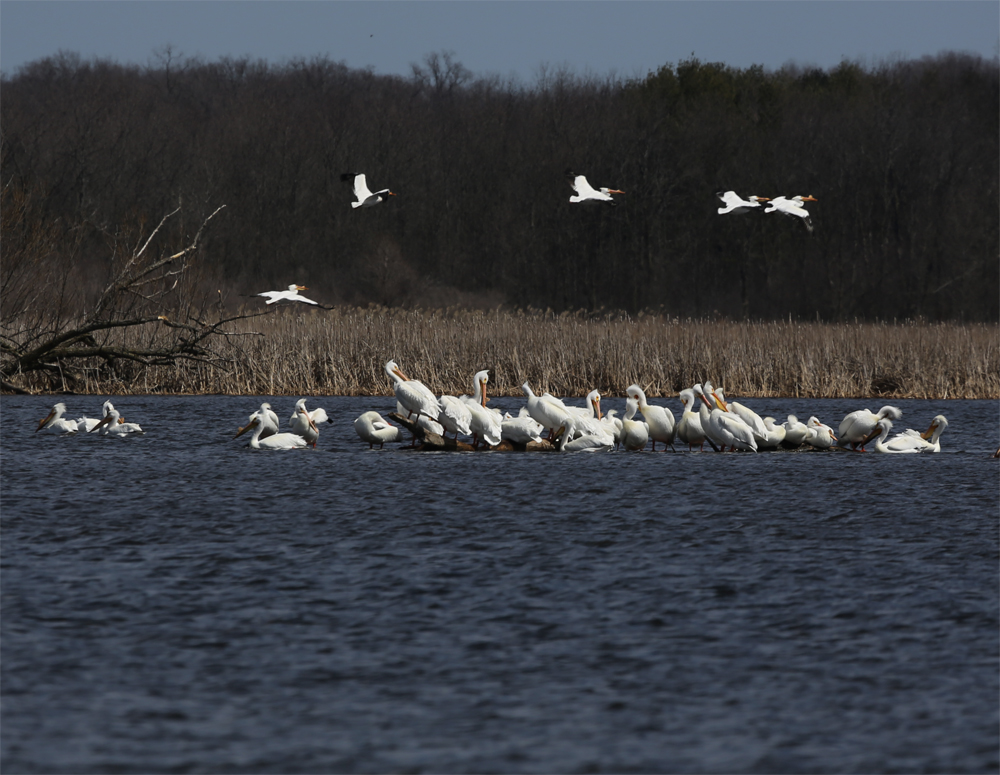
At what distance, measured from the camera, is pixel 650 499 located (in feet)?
41.3

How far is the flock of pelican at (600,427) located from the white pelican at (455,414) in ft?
0.04

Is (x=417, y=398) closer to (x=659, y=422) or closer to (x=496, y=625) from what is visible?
(x=659, y=422)

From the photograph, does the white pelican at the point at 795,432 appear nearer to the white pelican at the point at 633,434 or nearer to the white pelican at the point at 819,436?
the white pelican at the point at 819,436

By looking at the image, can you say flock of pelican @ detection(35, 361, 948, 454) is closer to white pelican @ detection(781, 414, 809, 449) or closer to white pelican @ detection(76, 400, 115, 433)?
white pelican @ detection(781, 414, 809, 449)

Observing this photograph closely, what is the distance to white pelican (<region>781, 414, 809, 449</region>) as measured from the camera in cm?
1670

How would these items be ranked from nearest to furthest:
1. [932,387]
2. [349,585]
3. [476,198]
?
[349,585] < [932,387] < [476,198]

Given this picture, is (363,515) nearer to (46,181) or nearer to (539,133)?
(46,181)

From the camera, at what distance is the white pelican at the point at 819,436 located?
16781mm

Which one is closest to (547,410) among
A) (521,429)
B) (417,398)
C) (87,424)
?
(521,429)

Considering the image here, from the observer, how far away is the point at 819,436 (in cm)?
1680

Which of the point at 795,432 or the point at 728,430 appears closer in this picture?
the point at 728,430

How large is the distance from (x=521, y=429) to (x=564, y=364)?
7969 mm

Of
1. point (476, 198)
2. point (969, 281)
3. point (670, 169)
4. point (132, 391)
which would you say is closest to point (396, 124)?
point (476, 198)

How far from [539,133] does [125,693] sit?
5409cm
